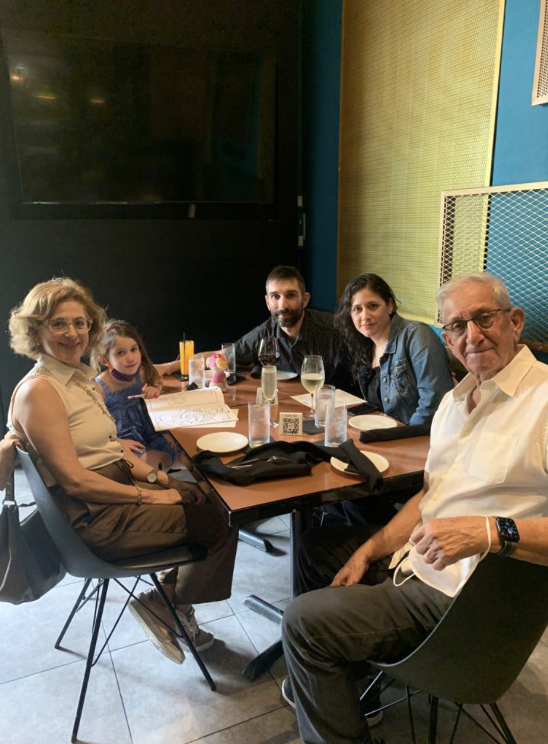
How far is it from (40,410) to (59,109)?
90.2 inches

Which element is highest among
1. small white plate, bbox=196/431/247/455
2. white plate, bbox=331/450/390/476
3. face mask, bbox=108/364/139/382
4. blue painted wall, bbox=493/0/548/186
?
blue painted wall, bbox=493/0/548/186

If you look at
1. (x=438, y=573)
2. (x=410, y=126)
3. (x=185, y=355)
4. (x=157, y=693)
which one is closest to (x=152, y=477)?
(x=157, y=693)

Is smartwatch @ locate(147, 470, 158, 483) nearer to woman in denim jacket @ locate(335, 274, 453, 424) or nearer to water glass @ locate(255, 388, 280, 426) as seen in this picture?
water glass @ locate(255, 388, 280, 426)

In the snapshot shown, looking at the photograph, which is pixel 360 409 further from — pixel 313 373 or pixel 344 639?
pixel 344 639

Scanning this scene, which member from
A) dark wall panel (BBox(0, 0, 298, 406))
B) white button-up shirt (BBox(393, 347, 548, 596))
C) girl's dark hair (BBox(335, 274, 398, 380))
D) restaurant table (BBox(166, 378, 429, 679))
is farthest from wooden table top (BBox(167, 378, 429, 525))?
dark wall panel (BBox(0, 0, 298, 406))

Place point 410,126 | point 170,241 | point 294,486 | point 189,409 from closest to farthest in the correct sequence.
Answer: point 294,486
point 189,409
point 410,126
point 170,241

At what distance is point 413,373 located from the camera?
2.14 m

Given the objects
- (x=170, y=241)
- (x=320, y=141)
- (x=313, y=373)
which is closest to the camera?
(x=313, y=373)

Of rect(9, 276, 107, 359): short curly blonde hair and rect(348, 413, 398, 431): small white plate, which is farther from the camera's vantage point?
rect(348, 413, 398, 431): small white plate

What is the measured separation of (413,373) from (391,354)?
121 millimetres

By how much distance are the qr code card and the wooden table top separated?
0.09ft

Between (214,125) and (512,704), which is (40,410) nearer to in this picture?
(512,704)

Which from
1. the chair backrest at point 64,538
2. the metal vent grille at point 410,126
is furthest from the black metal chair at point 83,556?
the metal vent grille at point 410,126

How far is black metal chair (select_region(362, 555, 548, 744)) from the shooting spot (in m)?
0.96
